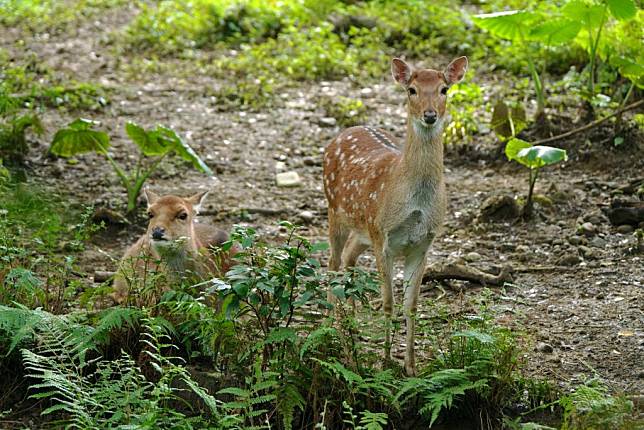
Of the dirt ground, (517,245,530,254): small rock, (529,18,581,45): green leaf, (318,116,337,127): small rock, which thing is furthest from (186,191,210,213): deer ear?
(318,116,337,127): small rock

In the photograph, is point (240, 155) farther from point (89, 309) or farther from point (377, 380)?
point (377, 380)

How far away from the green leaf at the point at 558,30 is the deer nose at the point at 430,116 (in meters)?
3.83

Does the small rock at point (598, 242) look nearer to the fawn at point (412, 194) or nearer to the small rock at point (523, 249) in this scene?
the small rock at point (523, 249)

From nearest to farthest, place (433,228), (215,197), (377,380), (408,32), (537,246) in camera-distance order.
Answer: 1. (377,380)
2. (433,228)
3. (537,246)
4. (215,197)
5. (408,32)

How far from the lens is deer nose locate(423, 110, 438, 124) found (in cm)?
666

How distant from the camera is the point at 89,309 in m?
6.98

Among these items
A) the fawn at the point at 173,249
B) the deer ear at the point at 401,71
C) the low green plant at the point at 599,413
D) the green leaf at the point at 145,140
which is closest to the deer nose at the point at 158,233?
the fawn at the point at 173,249


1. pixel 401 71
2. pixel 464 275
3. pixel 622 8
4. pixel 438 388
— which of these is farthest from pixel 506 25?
pixel 438 388

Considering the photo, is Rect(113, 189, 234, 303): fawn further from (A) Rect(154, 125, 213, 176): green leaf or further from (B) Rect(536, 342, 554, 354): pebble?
(B) Rect(536, 342, 554, 354): pebble

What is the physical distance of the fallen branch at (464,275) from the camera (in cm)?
818

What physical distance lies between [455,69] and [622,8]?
3.25 m

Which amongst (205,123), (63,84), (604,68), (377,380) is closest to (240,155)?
(205,123)

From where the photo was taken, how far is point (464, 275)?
8180 mm

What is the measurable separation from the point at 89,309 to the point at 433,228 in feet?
7.62
